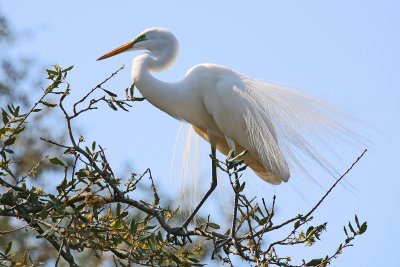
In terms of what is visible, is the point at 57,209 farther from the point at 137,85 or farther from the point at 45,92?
the point at 137,85

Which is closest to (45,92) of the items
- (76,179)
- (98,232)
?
(76,179)

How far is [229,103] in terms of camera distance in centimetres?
490

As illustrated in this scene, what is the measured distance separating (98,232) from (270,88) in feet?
7.30

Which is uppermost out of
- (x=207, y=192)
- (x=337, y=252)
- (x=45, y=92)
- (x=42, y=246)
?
(x=42, y=246)

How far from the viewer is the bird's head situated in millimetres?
4875

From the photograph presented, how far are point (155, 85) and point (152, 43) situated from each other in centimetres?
24

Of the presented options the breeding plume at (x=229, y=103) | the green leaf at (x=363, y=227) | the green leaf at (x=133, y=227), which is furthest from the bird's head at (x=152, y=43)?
the green leaf at (x=363, y=227)

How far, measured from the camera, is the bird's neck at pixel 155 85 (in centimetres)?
479

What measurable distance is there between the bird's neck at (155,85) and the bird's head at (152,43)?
51mm

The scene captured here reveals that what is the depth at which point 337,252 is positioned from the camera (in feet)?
9.61

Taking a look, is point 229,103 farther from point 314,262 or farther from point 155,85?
point 314,262

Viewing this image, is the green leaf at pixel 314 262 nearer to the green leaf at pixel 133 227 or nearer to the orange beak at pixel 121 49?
the green leaf at pixel 133 227

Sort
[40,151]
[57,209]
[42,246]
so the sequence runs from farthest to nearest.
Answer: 1. [40,151]
2. [42,246]
3. [57,209]

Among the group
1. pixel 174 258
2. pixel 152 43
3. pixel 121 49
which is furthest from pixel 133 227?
pixel 121 49
